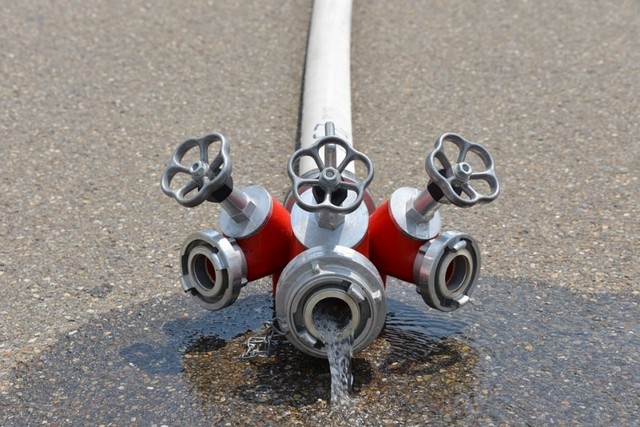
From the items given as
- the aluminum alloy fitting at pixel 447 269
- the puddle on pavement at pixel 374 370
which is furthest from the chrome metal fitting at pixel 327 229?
the puddle on pavement at pixel 374 370

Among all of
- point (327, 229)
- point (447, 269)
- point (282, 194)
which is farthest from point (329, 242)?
point (282, 194)

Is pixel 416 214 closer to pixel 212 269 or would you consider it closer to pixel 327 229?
pixel 327 229

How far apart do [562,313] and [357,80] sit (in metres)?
3.02

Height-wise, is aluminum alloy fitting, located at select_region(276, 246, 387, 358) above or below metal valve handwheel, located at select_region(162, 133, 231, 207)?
below

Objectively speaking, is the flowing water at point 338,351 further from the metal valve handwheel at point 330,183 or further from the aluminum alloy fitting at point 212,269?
the metal valve handwheel at point 330,183

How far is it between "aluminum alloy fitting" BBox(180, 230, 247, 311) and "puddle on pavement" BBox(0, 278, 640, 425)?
0.89ft

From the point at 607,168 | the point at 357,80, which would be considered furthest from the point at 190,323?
the point at 357,80

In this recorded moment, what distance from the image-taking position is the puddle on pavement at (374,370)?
11.2 feet

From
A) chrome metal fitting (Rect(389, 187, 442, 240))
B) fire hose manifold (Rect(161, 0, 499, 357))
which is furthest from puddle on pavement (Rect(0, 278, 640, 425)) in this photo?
chrome metal fitting (Rect(389, 187, 442, 240))

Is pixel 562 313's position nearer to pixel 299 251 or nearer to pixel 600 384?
pixel 600 384

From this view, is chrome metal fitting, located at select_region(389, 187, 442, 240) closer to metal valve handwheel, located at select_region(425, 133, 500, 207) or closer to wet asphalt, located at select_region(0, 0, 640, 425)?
metal valve handwheel, located at select_region(425, 133, 500, 207)

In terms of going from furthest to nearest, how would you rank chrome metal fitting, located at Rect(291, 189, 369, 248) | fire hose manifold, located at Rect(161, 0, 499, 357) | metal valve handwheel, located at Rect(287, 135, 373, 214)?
1. chrome metal fitting, located at Rect(291, 189, 369, 248)
2. fire hose manifold, located at Rect(161, 0, 499, 357)
3. metal valve handwheel, located at Rect(287, 135, 373, 214)

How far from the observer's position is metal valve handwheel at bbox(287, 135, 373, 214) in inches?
128

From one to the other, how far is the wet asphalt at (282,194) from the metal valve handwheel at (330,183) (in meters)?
0.70
